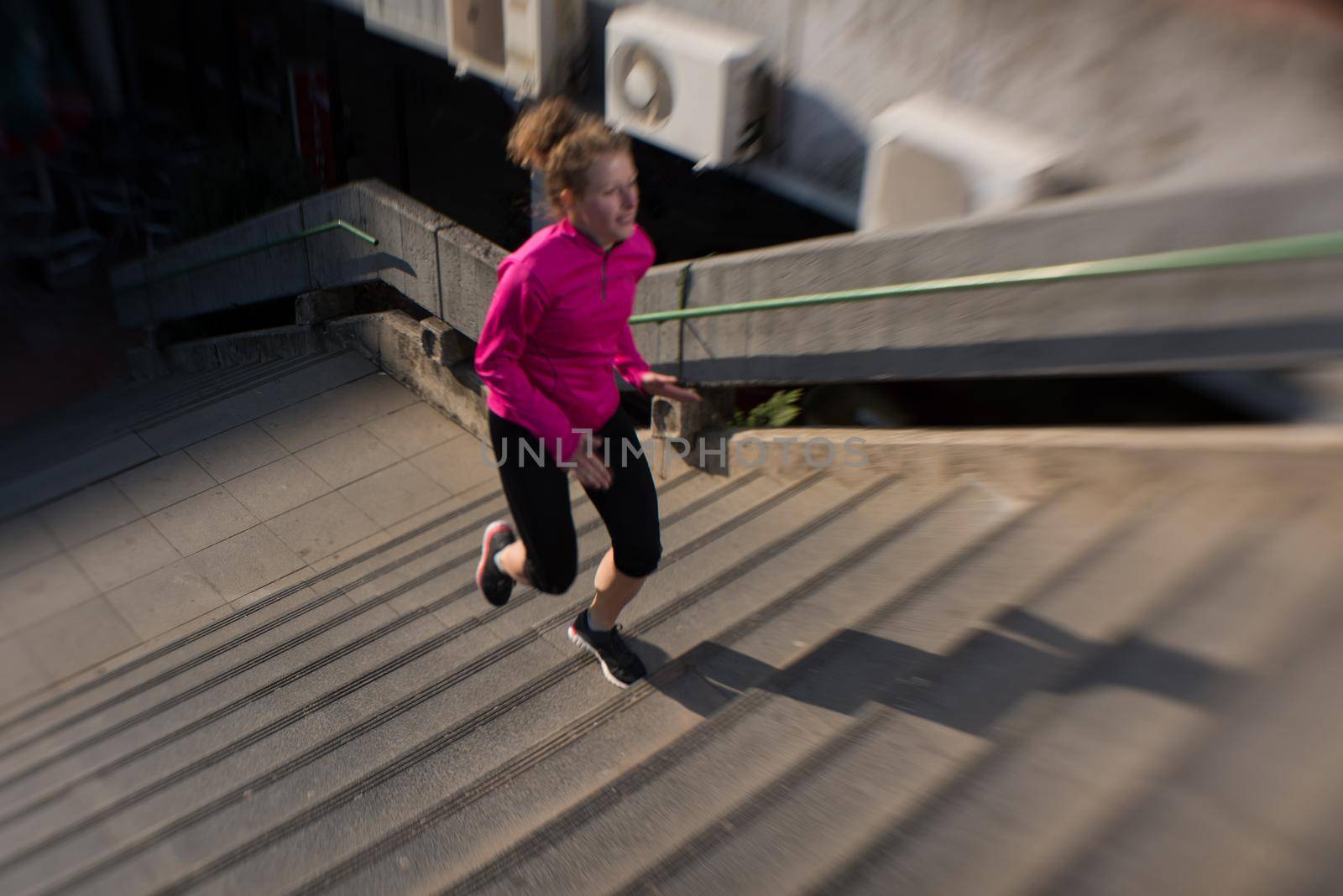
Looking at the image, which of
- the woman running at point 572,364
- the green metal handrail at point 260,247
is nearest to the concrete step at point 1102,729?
the woman running at point 572,364

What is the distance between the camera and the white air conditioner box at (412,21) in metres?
8.83

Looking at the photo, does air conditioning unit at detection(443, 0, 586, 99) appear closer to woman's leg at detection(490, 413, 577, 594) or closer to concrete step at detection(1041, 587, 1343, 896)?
woman's leg at detection(490, 413, 577, 594)

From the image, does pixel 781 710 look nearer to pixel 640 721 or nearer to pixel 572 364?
pixel 640 721

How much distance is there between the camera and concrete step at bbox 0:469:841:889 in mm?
→ 3326

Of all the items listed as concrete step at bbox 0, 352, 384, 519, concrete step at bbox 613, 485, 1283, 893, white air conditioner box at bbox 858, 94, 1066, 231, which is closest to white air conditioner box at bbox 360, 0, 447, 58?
concrete step at bbox 0, 352, 384, 519

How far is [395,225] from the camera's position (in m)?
6.49

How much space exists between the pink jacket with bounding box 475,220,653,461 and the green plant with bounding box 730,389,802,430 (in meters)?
1.98

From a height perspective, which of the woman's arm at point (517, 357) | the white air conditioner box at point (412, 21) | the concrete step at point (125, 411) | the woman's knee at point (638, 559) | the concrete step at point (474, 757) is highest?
the woman's arm at point (517, 357)

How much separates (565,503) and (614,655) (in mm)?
651

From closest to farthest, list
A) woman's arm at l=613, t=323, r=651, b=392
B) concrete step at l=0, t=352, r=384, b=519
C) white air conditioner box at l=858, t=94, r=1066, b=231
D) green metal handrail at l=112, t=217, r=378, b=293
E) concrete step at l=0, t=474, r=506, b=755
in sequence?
woman's arm at l=613, t=323, r=651, b=392, concrete step at l=0, t=474, r=506, b=755, white air conditioner box at l=858, t=94, r=1066, b=231, concrete step at l=0, t=352, r=384, b=519, green metal handrail at l=112, t=217, r=378, b=293

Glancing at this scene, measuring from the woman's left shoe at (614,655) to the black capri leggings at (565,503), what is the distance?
347mm

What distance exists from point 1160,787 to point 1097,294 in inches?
72.4

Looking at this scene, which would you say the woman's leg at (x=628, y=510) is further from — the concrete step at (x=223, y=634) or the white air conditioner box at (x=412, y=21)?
the white air conditioner box at (x=412, y=21)

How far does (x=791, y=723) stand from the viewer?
3.27 meters
